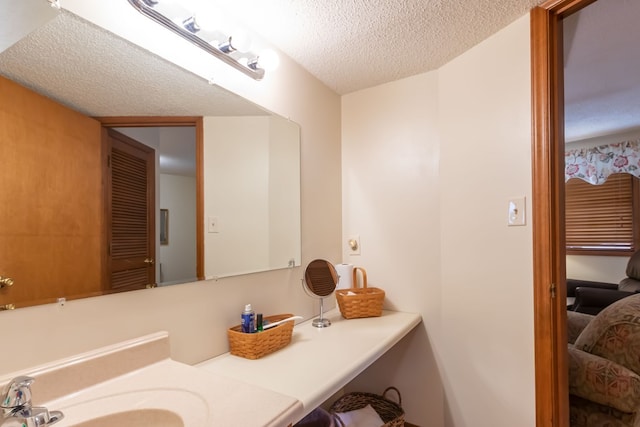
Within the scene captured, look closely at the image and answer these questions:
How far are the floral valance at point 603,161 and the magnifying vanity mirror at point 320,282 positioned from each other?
3640 millimetres

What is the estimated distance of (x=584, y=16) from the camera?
4.67ft

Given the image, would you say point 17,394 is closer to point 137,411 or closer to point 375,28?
point 137,411

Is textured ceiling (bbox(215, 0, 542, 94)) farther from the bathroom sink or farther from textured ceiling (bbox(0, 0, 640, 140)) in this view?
the bathroom sink

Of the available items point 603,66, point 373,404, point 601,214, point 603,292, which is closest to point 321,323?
point 373,404

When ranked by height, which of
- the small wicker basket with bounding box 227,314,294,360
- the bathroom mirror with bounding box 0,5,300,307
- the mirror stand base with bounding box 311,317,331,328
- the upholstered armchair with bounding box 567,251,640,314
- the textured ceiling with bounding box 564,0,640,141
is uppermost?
the textured ceiling with bounding box 564,0,640,141

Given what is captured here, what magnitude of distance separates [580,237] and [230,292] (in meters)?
4.15

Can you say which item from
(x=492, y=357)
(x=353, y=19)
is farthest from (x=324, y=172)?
(x=492, y=357)

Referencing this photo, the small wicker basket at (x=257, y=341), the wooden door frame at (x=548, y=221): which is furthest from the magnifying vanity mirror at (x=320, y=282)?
the wooden door frame at (x=548, y=221)

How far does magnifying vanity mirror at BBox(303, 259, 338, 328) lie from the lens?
1503mm

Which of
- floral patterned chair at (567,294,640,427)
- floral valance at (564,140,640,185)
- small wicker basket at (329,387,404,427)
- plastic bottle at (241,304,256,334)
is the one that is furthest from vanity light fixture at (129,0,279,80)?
floral valance at (564,140,640,185)

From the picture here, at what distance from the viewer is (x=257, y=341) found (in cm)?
113

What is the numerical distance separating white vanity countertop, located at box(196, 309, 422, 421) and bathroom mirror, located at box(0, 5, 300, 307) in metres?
0.32

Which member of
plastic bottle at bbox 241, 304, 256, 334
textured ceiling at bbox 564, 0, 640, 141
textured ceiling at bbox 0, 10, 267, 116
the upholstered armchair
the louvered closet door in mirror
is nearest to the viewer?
textured ceiling at bbox 0, 10, 267, 116

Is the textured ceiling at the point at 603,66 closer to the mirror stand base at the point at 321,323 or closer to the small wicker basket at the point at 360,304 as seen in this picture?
the small wicker basket at the point at 360,304
